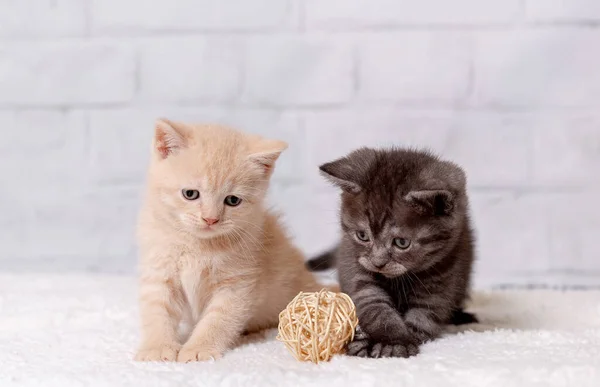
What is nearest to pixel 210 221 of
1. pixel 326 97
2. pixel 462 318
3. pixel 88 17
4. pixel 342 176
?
pixel 342 176

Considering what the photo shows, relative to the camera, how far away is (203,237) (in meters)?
1.61

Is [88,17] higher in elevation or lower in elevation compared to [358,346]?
higher

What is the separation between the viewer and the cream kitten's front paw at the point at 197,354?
1485mm

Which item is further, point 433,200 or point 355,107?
point 355,107

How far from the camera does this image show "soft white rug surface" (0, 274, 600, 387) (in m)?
1.29

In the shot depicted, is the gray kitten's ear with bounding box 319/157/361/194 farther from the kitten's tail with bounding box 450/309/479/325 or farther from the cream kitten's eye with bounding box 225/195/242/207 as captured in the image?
the kitten's tail with bounding box 450/309/479/325

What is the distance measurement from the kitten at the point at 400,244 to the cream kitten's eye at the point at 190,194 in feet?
0.91

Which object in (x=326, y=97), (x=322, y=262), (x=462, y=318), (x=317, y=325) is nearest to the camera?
(x=317, y=325)

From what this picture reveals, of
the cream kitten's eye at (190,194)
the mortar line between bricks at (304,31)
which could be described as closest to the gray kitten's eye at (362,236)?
the cream kitten's eye at (190,194)

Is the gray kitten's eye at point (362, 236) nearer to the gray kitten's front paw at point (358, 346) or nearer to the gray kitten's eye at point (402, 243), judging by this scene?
the gray kitten's eye at point (402, 243)

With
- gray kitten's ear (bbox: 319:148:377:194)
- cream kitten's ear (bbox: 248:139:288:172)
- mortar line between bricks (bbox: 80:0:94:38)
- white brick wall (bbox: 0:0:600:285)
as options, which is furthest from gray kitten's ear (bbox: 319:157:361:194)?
mortar line between bricks (bbox: 80:0:94:38)

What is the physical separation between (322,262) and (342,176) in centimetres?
53

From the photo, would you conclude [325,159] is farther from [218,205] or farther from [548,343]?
[548,343]

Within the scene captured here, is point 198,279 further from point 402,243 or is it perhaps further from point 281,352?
point 402,243
